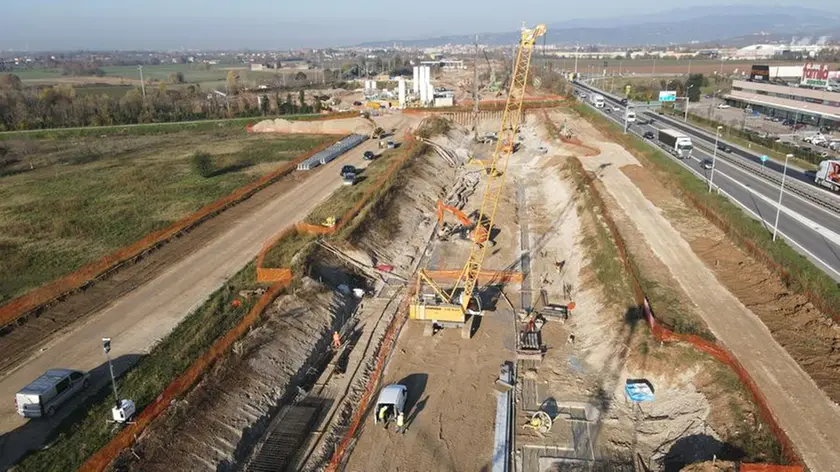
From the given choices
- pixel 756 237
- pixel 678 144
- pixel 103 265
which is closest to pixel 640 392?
pixel 756 237

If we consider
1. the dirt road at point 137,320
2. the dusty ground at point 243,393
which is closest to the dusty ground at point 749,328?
the dusty ground at point 243,393

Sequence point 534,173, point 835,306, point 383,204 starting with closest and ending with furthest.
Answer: point 835,306, point 383,204, point 534,173

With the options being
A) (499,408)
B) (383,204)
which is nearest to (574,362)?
(499,408)

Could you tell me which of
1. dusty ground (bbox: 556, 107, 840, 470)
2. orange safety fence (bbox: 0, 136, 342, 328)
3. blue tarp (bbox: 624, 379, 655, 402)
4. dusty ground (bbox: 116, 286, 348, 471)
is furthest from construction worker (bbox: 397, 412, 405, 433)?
orange safety fence (bbox: 0, 136, 342, 328)

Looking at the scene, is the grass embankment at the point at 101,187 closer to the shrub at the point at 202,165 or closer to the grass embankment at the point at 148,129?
the shrub at the point at 202,165

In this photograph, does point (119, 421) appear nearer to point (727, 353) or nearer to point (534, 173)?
point (727, 353)

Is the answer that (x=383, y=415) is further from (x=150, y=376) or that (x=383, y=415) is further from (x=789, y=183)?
(x=789, y=183)
